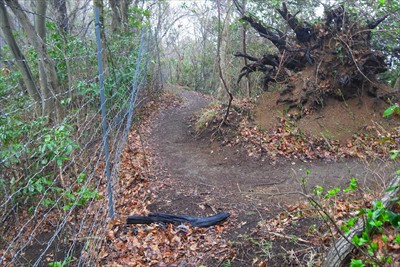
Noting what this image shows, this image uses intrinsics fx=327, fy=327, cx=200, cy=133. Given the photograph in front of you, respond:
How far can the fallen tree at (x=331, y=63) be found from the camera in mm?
7969

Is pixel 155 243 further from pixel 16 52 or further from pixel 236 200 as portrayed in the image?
pixel 16 52

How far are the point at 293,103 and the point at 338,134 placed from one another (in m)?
1.47

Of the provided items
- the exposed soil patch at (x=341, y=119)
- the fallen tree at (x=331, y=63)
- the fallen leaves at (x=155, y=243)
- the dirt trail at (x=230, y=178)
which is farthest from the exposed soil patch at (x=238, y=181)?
the fallen tree at (x=331, y=63)

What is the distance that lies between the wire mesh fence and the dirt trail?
4.03 feet

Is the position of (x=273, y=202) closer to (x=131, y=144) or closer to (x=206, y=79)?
(x=131, y=144)

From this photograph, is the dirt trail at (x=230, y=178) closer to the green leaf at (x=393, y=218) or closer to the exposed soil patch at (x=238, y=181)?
the exposed soil patch at (x=238, y=181)

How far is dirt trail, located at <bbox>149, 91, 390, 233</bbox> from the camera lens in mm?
5066

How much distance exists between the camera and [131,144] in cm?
806

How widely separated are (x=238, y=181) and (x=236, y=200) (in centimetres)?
97

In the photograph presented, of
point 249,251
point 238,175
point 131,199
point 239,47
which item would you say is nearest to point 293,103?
point 238,175

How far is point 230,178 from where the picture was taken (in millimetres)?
6418

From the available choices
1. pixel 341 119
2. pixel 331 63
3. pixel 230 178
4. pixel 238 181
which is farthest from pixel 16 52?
pixel 341 119

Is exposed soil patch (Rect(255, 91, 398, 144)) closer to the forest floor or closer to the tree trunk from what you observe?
the forest floor

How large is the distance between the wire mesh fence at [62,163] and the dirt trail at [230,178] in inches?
48.4
